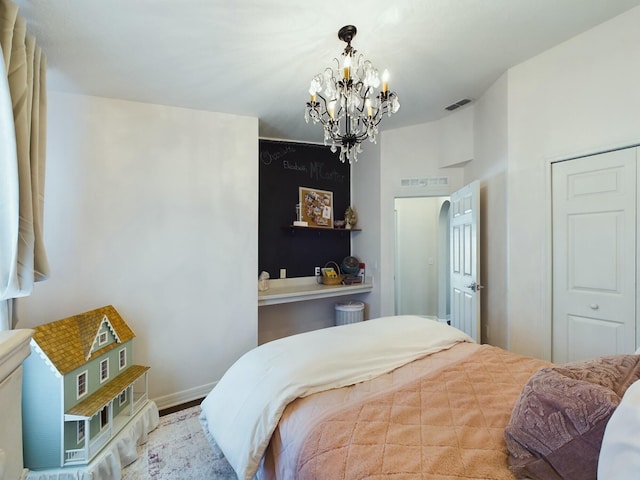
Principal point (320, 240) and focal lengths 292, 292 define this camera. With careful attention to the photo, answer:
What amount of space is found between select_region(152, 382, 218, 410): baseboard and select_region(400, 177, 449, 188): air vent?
3079 millimetres

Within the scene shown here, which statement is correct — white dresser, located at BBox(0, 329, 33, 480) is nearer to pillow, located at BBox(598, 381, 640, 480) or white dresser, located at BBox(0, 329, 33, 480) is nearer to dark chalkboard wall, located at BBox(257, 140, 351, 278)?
pillow, located at BBox(598, 381, 640, 480)

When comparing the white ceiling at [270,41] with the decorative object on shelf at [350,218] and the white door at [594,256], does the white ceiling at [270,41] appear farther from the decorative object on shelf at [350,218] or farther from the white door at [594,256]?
the decorative object on shelf at [350,218]

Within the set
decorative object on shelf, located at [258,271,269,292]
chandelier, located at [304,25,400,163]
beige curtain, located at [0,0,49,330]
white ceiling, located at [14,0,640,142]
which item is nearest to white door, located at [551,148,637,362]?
white ceiling, located at [14,0,640,142]

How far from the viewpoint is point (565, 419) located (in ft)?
2.85

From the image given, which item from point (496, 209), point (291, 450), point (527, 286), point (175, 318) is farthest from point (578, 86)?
point (175, 318)

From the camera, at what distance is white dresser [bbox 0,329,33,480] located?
0.91 meters

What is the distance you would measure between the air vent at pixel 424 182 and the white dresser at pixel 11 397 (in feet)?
11.5

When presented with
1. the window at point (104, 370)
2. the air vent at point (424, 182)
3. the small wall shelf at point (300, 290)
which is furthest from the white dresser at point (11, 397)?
the air vent at point (424, 182)

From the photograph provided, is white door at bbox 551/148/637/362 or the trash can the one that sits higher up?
white door at bbox 551/148/637/362

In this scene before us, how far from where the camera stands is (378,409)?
1.21 meters

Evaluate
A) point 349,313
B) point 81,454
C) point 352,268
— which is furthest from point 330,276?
point 81,454

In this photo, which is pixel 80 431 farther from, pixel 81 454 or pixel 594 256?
pixel 594 256

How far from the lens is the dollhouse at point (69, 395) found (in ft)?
5.25

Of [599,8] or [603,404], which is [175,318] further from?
[599,8]
